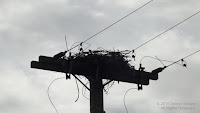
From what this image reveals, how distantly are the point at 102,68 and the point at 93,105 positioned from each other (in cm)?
112

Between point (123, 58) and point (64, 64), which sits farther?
point (123, 58)

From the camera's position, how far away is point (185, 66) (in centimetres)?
1225

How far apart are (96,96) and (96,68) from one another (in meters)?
0.80

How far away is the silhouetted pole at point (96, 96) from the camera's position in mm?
11448

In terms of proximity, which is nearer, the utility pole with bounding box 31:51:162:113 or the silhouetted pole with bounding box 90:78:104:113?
the silhouetted pole with bounding box 90:78:104:113

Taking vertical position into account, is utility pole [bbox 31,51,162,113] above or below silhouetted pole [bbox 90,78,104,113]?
above

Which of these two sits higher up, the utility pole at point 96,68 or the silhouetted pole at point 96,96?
the utility pole at point 96,68

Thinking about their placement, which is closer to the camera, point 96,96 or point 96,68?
point 96,96

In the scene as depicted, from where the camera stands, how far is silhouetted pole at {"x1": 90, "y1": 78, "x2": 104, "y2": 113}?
37.6 ft

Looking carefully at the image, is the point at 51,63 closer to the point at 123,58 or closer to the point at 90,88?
the point at 90,88

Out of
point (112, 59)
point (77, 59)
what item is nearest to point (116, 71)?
point (112, 59)

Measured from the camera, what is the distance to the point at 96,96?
11695 mm

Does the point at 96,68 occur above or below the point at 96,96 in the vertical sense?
above

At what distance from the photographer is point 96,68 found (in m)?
12.1
